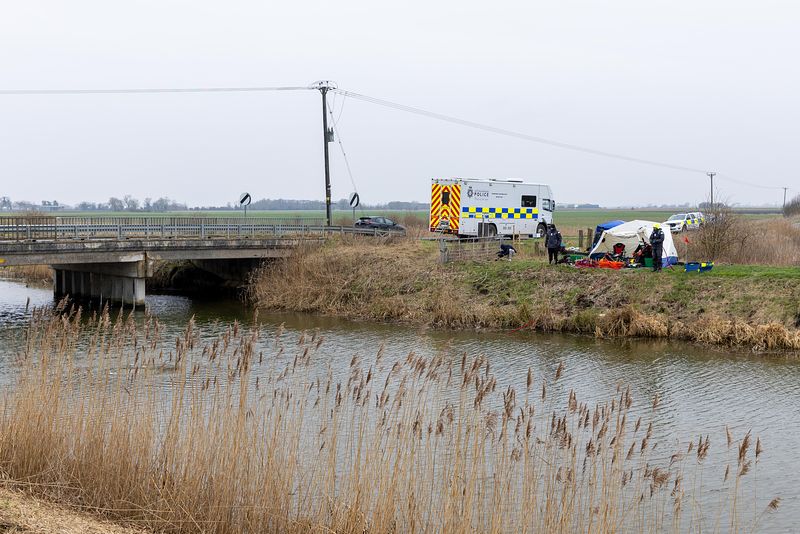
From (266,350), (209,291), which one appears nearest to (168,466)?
(266,350)

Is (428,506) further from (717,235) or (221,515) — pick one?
(717,235)

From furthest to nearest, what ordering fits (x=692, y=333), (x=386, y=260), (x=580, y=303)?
(x=386, y=260), (x=580, y=303), (x=692, y=333)

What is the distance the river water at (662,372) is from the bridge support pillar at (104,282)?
9.87 ft

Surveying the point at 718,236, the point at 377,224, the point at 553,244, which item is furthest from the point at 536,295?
the point at 377,224

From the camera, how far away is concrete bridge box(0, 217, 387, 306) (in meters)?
27.8

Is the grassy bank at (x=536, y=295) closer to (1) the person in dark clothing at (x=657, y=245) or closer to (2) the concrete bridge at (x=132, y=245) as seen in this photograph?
(1) the person in dark clothing at (x=657, y=245)

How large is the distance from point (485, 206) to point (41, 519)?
30.7 m

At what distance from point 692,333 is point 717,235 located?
9.23 metres

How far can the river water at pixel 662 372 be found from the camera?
473 inches

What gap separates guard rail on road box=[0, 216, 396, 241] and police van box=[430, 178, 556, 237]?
8.63 ft

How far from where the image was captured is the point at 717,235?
30000 millimetres

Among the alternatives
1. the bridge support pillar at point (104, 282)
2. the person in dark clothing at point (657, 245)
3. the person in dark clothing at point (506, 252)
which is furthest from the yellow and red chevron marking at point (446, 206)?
the bridge support pillar at point (104, 282)

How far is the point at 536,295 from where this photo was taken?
26.0 m

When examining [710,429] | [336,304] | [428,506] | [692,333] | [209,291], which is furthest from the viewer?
[209,291]
